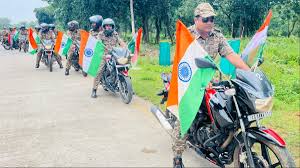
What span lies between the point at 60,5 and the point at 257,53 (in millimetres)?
29500

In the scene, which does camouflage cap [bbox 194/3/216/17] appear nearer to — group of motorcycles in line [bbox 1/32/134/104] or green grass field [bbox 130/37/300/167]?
green grass field [bbox 130/37/300/167]

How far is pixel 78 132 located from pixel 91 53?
125 inches

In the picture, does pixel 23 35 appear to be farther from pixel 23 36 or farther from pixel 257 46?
pixel 257 46

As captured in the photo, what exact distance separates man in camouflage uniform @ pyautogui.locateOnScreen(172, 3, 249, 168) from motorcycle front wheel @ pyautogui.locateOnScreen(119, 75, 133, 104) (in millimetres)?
3804

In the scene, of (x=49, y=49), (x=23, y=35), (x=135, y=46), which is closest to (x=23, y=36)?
(x=23, y=35)

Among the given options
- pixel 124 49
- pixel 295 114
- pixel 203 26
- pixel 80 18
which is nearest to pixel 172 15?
pixel 80 18

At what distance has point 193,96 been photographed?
3996mm

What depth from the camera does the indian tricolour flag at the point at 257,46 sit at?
436 cm

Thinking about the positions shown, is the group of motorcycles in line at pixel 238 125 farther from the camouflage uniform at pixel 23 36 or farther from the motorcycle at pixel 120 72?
the camouflage uniform at pixel 23 36

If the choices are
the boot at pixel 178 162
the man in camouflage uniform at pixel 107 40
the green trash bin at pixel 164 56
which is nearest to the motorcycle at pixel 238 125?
the boot at pixel 178 162

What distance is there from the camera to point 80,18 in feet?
98.6

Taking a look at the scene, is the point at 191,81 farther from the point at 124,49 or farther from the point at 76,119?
the point at 124,49

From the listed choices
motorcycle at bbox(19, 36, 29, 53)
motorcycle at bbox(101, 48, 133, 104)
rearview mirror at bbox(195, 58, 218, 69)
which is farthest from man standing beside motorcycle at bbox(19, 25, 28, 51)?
rearview mirror at bbox(195, 58, 218, 69)

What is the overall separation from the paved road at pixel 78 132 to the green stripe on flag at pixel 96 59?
0.66 meters
